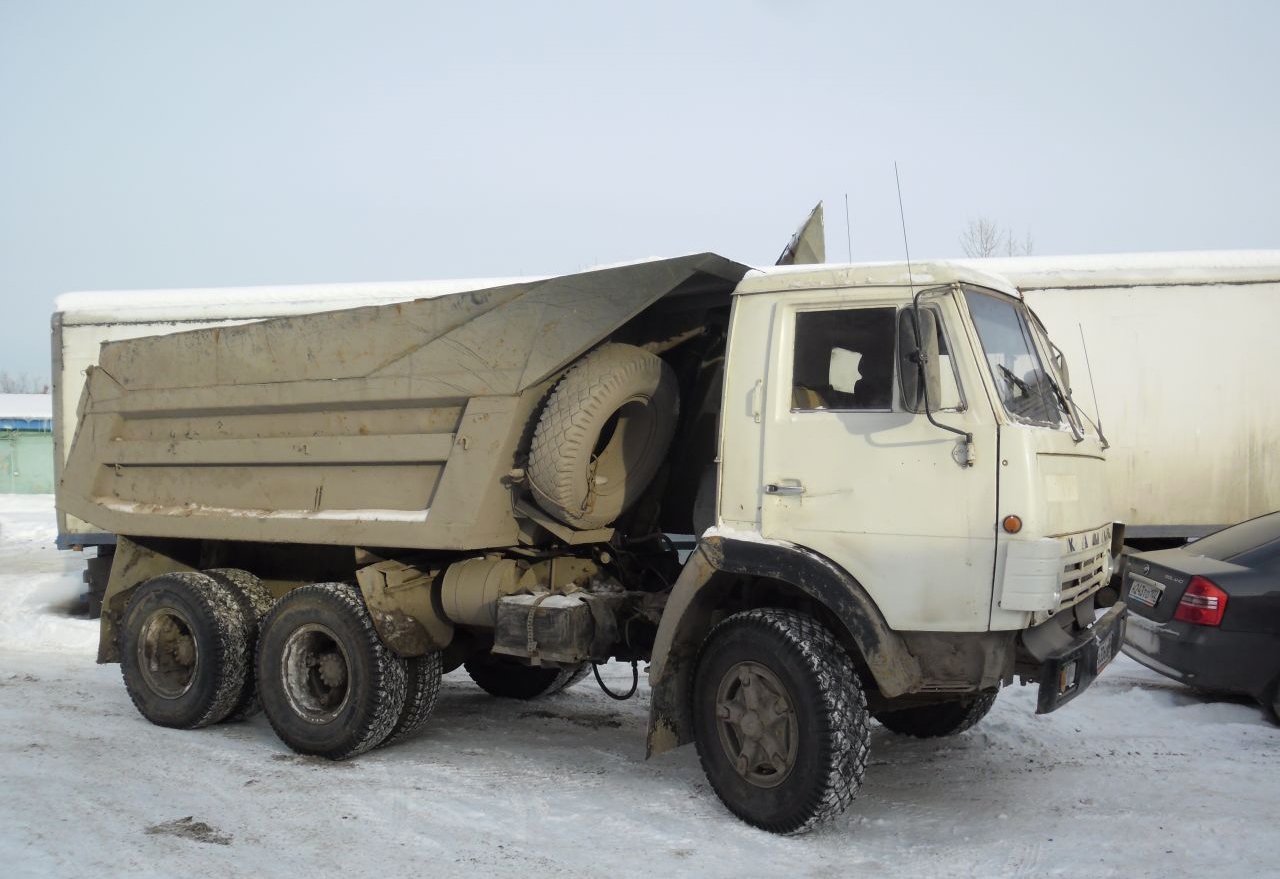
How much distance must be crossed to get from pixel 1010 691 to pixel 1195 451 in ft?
12.7

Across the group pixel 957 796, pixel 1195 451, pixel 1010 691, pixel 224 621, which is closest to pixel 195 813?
pixel 224 621

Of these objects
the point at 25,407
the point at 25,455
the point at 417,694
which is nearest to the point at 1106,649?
the point at 417,694

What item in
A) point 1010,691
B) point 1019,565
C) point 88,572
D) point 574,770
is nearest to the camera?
point 1019,565

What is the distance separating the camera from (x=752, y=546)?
482cm

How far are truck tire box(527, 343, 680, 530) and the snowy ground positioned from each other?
4.97ft

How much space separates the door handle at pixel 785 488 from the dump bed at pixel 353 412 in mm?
1200

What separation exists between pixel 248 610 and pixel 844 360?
14.2 feet

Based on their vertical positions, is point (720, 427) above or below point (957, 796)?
above

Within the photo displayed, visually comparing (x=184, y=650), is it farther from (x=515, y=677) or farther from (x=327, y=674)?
(x=515, y=677)

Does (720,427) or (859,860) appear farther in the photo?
(720,427)

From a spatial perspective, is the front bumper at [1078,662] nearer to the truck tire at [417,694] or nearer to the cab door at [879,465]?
the cab door at [879,465]

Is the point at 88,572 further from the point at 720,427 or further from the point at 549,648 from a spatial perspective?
the point at 720,427

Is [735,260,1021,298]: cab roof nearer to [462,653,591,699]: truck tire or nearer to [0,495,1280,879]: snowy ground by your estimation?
[0,495,1280,879]: snowy ground

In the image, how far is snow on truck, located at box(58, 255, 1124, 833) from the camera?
14.9ft
